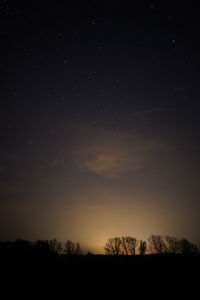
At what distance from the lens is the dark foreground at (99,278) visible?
30.8 feet

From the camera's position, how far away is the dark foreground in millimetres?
9398

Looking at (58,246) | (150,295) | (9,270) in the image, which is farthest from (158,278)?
(58,246)

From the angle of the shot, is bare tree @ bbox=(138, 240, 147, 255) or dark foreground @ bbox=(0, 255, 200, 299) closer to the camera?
dark foreground @ bbox=(0, 255, 200, 299)

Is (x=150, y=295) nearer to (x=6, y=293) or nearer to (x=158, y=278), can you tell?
(x=158, y=278)

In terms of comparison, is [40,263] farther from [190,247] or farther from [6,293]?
[190,247]

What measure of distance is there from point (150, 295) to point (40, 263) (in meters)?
8.88

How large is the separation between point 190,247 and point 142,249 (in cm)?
1616

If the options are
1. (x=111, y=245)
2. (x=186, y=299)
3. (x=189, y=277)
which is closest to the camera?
(x=186, y=299)

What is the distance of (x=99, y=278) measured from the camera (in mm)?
11680

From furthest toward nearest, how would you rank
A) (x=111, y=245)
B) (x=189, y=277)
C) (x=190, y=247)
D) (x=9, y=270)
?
(x=111, y=245), (x=190, y=247), (x=9, y=270), (x=189, y=277)

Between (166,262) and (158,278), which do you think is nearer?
(158,278)

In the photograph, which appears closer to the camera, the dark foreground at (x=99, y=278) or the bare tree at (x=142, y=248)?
the dark foreground at (x=99, y=278)

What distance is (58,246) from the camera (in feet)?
273

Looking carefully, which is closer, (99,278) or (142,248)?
(99,278)
